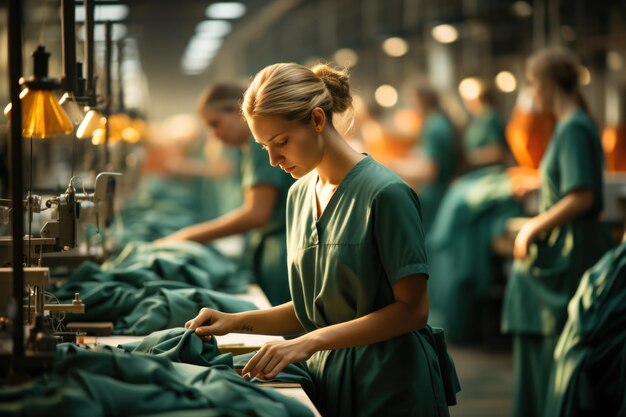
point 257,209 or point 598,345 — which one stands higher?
point 257,209

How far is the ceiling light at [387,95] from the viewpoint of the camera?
514 inches

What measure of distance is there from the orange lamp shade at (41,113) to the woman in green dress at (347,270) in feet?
1.49

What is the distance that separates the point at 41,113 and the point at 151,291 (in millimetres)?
1055

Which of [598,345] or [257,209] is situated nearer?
[598,345]

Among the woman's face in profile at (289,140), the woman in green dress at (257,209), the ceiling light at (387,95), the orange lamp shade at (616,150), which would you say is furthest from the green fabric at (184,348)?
the ceiling light at (387,95)

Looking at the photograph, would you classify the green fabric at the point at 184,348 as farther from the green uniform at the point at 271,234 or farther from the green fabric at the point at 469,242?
the green fabric at the point at 469,242

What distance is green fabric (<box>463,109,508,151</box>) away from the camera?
8.09 metres

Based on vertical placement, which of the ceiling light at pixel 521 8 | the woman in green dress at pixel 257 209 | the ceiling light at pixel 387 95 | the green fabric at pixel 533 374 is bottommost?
the green fabric at pixel 533 374

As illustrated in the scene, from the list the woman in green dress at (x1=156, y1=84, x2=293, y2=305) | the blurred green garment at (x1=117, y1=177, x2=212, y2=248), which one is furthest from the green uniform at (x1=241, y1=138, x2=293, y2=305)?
the blurred green garment at (x1=117, y1=177, x2=212, y2=248)

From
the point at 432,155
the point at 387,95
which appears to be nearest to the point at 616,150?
the point at 432,155

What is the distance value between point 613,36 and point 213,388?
767cm

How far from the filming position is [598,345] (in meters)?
3.75

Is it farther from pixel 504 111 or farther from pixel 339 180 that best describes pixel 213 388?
pixel 504 111

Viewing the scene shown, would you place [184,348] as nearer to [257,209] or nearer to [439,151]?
[257,209]
